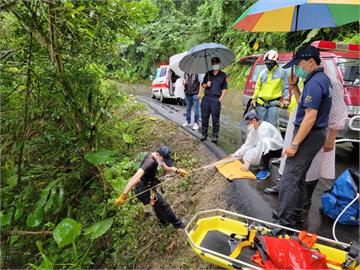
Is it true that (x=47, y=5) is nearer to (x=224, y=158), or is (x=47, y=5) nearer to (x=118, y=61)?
(x=118, y=61)

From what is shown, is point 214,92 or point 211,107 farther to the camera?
point 211,107

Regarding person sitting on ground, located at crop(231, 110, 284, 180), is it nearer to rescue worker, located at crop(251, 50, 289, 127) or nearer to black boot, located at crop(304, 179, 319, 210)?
rescue worker, located at crop(251, 50, 289, 127)

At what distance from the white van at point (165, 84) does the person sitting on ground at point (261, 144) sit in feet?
28.9

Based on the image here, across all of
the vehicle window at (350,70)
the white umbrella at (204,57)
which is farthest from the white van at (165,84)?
the vehicle window at (350,70)

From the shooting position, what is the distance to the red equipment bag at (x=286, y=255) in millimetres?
2322

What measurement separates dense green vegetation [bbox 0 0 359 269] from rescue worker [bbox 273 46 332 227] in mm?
891

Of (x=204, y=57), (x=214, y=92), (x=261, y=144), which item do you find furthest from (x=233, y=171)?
(x=204, y=57)

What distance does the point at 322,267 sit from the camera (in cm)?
231

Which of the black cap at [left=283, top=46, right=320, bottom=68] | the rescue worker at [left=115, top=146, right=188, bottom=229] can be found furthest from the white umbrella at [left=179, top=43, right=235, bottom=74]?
the black cap at [left=283, top=46, right=320, bottom=68]

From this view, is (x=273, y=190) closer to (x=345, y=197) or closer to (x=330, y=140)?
(x=345, y=197)

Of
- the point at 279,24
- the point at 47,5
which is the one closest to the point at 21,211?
the point at 47,5

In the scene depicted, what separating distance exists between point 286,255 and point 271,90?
326 centimetres

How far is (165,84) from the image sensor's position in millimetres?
13719

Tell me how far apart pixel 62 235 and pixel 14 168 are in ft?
3.80
